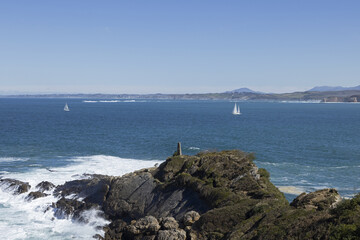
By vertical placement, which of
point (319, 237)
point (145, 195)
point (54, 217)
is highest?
point (319, 237)

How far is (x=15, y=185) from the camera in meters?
39.1

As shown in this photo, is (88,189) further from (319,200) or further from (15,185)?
(319,200)

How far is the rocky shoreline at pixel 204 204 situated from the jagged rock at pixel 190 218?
0.07m

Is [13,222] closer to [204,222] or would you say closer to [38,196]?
[38,196]

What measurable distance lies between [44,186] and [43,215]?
6.73 m

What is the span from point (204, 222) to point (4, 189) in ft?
82.9

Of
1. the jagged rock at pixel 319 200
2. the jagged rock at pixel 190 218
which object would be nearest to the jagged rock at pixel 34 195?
the jagged rock at pixel 190 218

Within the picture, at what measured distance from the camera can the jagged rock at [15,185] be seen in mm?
38041

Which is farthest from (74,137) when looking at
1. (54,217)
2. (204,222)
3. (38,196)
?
(204,222)

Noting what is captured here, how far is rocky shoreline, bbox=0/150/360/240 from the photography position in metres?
18.0

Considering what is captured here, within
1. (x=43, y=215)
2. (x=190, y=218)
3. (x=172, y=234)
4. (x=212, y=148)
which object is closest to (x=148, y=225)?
(x=172, y=234)

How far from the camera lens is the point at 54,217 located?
3212cm

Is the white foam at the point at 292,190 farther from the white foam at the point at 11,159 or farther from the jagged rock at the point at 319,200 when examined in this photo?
the white foam at the point at 11,159

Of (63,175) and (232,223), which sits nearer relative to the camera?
(232,223)
